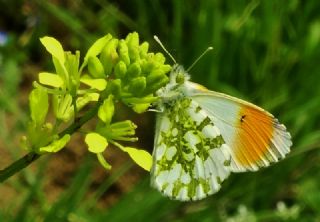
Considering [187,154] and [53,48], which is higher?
[53,48]

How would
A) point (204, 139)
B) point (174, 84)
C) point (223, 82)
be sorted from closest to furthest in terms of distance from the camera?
point (174, 84) → point (204, 139) → point (223, 82)

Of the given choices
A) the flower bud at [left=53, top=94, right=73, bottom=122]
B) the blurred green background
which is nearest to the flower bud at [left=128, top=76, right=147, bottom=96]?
the flower bud at [left=53, top=94, right=73, bottom=122]

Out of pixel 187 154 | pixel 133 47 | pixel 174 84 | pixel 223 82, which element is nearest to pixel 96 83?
pixel 133 47

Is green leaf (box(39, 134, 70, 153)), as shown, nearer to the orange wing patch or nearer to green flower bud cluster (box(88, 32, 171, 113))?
green flower bud cluster (box(88, 32, 171, 113))

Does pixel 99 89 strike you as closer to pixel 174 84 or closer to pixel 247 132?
pixel 174 84

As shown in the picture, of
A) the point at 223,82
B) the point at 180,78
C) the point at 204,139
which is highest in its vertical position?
the point at 223,82

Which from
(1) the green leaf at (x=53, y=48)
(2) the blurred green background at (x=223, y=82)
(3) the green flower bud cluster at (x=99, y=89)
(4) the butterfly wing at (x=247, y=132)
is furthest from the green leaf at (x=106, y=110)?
(2) the blurred green background at (x=223, y=82)
